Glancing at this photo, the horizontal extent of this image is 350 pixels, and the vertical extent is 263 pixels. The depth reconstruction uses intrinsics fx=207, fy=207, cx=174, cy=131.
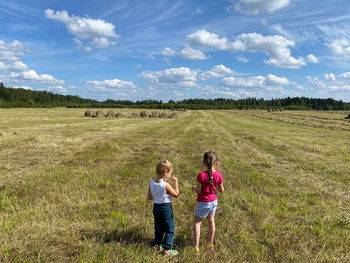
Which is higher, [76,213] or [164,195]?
[164,195]

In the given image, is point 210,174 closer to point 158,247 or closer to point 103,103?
point 158,247

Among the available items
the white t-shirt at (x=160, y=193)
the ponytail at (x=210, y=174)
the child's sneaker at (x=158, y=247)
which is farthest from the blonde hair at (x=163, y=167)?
the child's sneaker at (x=158, y=247)

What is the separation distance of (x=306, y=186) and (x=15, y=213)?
911 centimetres

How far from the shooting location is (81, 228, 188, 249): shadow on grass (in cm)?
422

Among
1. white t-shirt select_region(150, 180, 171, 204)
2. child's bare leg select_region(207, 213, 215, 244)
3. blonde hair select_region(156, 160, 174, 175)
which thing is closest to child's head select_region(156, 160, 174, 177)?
blonde hair select_region(156, 160, 174, 175)

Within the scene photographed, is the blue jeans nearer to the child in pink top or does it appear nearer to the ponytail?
the child in pink top

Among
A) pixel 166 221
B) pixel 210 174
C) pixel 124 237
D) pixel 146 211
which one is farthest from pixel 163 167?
pixel 146 211

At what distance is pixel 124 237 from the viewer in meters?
4.36

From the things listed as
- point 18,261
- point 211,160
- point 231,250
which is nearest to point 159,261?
point 231,250

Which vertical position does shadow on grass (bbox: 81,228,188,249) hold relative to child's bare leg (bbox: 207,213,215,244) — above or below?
below

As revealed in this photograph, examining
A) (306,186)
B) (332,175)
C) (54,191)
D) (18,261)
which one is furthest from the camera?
(332,175)

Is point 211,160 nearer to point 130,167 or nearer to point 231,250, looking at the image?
point 231,250

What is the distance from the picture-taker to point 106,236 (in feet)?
14.2

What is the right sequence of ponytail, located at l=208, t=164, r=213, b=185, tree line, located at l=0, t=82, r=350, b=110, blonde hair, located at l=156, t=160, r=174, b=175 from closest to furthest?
blonde hair, located at l=156, t=160, r=174, b=175 < ponytail, located at l=208, t=164, r=213, b=185 < tree line, located at l=0, t=82, r=350, b=110
